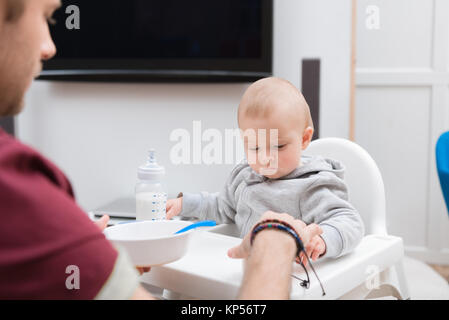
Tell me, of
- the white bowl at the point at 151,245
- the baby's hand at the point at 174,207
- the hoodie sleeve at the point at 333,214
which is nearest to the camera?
the white bowl at the point at 151,245

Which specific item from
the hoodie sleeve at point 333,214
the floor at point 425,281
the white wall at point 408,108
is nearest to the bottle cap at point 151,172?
the hoodie sleeve at point 333,214

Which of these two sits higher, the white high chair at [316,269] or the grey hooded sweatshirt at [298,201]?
the grey hooded sweatshirt at [298,201]

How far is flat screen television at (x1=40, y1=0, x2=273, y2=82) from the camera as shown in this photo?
8.27 ft

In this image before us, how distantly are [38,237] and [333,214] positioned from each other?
60 cm


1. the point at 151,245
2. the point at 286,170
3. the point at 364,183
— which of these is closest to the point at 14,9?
the point at 151,245

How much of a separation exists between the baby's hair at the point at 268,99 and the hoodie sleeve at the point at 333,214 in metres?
0.14

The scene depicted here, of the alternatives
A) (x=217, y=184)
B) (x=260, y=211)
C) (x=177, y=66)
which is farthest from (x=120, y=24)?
(x=260, y=211)

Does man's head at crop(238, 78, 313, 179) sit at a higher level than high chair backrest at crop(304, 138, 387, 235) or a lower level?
higher

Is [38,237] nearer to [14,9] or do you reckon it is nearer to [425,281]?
[14,9]

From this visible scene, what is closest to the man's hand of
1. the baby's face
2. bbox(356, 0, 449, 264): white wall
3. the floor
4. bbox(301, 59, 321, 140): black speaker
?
the baby's face

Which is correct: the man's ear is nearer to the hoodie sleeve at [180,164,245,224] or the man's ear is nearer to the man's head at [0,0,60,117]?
the hoodie sleeve at [180,164,245,224]

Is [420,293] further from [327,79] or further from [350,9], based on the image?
[350,9]

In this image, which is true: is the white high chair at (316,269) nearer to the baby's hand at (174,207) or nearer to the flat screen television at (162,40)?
the baby's hand at (174,207)

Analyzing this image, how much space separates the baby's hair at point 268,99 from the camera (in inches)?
37.4
